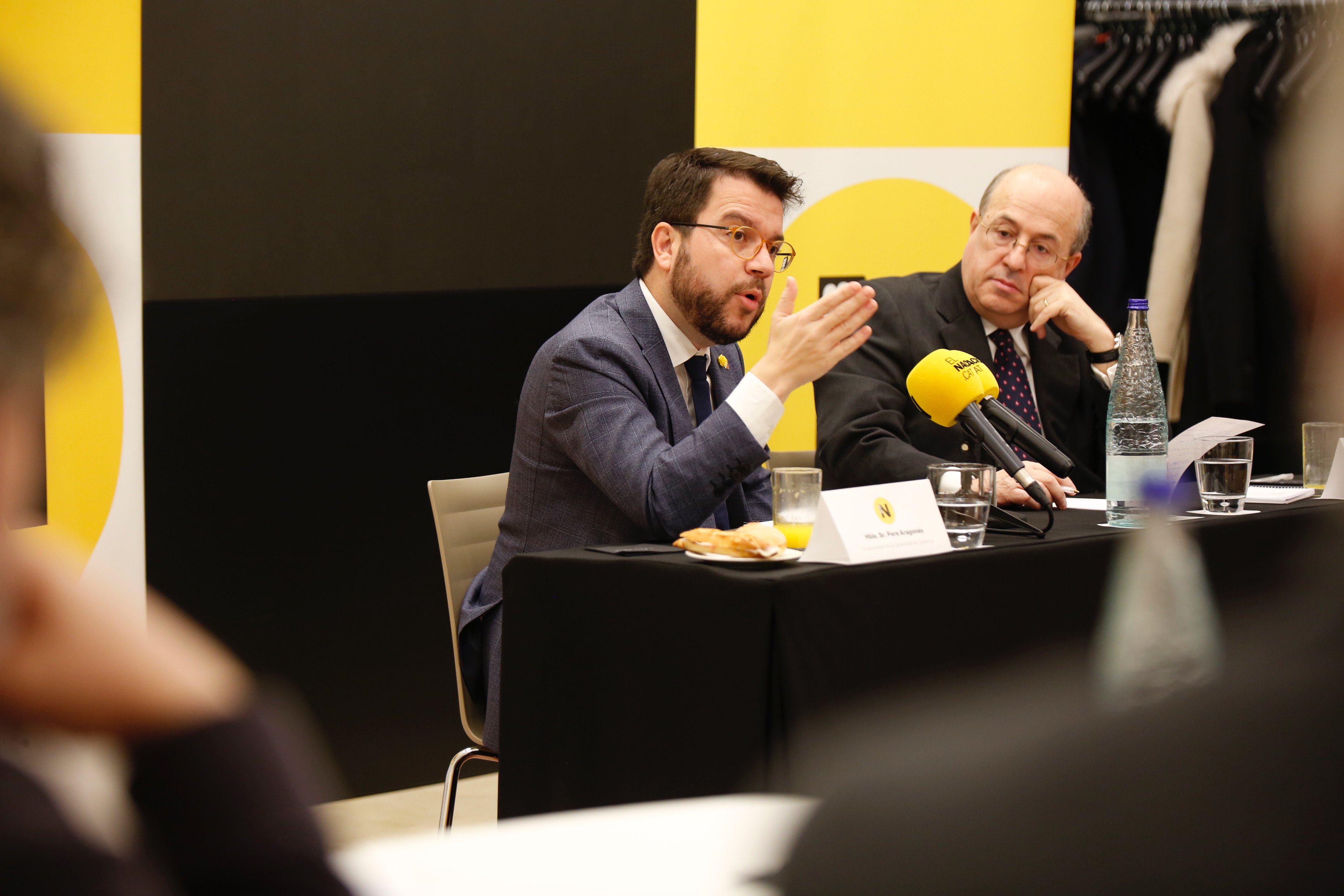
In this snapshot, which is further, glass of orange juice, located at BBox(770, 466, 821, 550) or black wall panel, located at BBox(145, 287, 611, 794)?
black wall panel, located at BBox(145, 287, 611, 794)

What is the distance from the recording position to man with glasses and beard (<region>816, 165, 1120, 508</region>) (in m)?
2.59

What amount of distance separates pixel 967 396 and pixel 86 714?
170 cm

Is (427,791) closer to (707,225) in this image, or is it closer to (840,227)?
(707,225)

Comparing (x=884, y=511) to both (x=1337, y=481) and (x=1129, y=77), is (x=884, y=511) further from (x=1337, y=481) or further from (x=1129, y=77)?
(x=1129, y=77)

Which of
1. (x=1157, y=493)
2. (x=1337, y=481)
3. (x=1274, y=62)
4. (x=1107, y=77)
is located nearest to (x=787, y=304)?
(x=1337, y=481)

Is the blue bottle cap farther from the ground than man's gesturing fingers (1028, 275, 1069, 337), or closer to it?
closer to it

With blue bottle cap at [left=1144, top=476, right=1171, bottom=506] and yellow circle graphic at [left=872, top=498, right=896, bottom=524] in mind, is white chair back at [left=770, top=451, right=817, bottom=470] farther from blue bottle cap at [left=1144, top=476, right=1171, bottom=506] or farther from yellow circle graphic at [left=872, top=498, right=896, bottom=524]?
blue bottle cap at [left=1144, top=476, right=1171, bottom=506]

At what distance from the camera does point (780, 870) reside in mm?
302

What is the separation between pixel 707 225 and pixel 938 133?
1.82 metres

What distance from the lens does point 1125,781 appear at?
0.32 metres

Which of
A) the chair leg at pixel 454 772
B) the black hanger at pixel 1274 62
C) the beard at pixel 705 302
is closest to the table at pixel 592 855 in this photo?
the chair leg at pixel 454 772

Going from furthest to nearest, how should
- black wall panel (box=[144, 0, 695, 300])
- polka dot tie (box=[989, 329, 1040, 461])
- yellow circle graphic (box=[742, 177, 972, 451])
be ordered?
yellow circle graphic (box=[742, 177, 972, 451])
black wall panel (box=[144, 0, 695, 300])
polka dot tie (box=[989, 329, 1040, 461])

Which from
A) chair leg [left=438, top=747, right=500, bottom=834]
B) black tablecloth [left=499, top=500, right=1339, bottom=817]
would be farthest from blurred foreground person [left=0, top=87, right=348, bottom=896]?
chair leg [left=438, top=747, right=500, bottom=834]

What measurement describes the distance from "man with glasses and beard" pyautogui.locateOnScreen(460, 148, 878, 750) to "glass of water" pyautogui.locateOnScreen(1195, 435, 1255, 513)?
2.12ft
